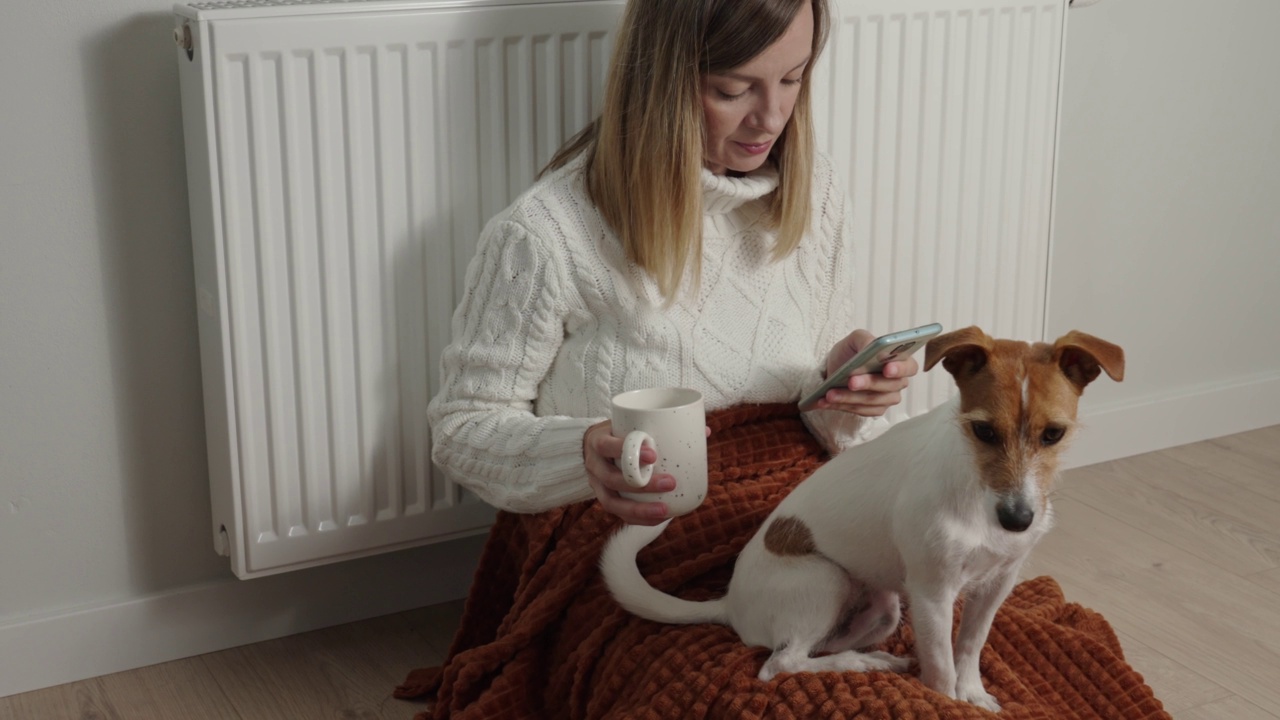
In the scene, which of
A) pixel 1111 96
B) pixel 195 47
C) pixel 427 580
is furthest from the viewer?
pixel 1111 96

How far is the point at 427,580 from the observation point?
185cm

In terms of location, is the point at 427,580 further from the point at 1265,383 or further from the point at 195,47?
the point at 1265,383

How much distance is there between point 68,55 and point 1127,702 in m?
1.30

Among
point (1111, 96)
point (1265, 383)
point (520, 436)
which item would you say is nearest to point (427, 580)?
point (520, 436)

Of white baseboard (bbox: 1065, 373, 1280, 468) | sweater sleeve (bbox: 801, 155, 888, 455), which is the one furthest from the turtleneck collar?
white baseboard (bbox: 1065, 373, 1280, 468)

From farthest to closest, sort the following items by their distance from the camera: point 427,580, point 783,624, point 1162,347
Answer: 1. point 1162,347
2. point 427,580
3. point 783,624

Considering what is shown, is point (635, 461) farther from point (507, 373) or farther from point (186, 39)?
point (186, 39)

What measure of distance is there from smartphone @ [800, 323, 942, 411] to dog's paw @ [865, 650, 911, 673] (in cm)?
26

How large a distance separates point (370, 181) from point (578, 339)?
13.2 inches

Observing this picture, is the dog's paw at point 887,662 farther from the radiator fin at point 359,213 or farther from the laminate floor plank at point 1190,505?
the laminate floor plank at point 1190,505

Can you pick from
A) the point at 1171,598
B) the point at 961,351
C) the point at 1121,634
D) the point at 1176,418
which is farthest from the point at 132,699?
the point at 1176,418

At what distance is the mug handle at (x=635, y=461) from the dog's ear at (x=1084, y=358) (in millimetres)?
330

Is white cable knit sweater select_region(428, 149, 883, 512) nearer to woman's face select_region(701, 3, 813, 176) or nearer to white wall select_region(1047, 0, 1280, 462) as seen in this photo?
woman's face select_region(701, 3, 813, 176)

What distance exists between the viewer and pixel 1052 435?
3.03 feet
